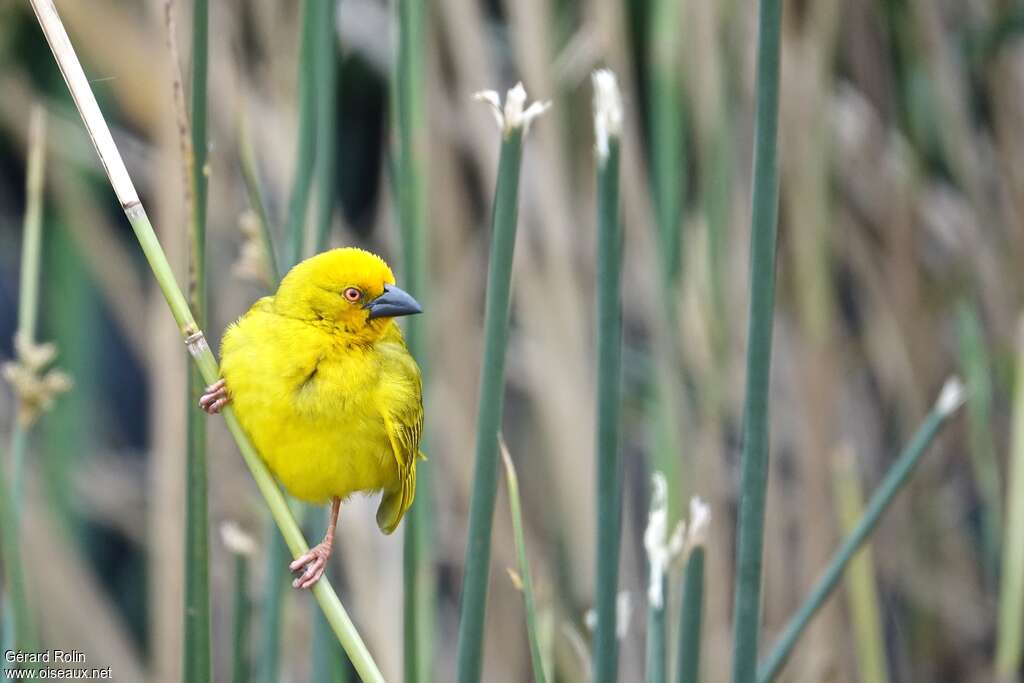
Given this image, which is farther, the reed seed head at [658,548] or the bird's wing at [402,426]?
the bird's wing at [402,426]

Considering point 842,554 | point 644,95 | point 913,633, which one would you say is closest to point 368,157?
point 644,95

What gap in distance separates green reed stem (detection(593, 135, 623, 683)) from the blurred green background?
0.73 m

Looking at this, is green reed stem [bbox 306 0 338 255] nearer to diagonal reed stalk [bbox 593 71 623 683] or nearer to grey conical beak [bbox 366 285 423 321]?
Result: grey conical beak [bbox 366 285 423 321]

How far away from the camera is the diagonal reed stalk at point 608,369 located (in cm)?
92

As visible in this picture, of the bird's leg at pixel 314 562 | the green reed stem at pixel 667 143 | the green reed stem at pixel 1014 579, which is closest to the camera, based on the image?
the bird's leg at pixel 314 562

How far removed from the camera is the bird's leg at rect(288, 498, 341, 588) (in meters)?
0.98

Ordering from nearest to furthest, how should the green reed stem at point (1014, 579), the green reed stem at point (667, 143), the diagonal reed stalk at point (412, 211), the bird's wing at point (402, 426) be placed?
the diagonal reed stalk at point (412, 211) → the bird's wing at point (402, 426) → the green reed stem at point (667, 143) → the green reed stem at point (1014, 579)

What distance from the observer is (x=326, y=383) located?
118 cm

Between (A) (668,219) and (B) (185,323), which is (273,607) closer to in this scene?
(B) (185,323)

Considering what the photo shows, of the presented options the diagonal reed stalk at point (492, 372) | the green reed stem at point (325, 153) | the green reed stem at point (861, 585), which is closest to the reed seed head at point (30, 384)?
the green reed stem at point (325, 153)

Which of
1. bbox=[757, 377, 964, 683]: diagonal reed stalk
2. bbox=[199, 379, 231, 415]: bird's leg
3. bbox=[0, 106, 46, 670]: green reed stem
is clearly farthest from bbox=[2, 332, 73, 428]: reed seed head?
bbox=[757, 377, 964, 683]: diagonal reed stalk

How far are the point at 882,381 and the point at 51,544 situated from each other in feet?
5.25

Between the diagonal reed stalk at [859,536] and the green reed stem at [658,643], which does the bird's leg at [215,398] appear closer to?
the green reed stem at [658,643]

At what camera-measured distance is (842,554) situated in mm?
1164
